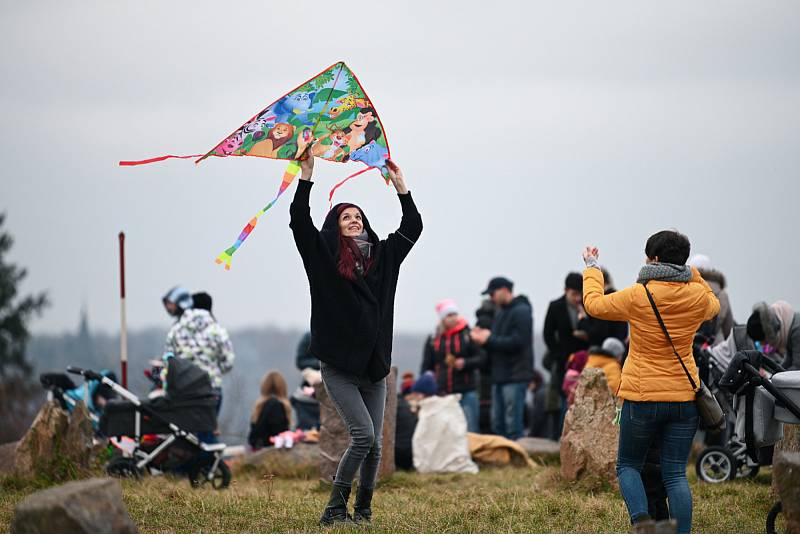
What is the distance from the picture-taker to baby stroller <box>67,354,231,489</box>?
479 inches

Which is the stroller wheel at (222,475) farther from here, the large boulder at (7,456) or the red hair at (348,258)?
the red hair at (348,258)

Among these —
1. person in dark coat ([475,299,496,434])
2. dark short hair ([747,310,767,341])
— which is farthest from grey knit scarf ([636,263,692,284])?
person in dark coat ([475,299,496,434])

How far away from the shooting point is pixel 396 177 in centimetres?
820

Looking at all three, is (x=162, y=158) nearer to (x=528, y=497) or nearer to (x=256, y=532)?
(x=256, y=532)

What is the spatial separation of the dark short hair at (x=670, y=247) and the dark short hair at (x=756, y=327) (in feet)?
10.7

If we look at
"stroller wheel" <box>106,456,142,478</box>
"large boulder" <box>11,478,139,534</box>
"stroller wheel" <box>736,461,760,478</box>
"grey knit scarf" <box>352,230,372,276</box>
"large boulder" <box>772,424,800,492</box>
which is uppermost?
"grey knit scarf" <box>352,230,372,276</box>

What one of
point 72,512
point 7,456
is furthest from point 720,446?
point 7,456

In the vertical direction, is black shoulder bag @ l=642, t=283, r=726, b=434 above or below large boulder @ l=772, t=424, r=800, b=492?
above

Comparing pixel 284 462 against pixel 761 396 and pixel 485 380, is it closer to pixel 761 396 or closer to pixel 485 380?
pixel 485 380

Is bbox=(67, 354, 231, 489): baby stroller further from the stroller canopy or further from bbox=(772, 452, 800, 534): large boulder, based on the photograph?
bbox=(772, 452, 800, 534): large boulder

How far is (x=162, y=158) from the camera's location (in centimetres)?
807

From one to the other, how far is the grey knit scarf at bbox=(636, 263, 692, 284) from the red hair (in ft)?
5.86

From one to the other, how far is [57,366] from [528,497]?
243 ft

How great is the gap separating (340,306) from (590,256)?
156 centimetres
